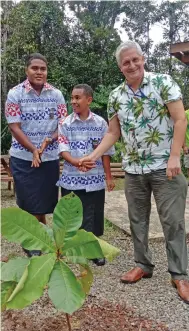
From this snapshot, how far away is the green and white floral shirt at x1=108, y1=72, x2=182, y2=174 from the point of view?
248 cm

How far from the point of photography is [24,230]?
53.5 inches

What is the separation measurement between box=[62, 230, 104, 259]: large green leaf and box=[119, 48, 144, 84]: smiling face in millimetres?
1357

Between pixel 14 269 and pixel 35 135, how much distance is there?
186 centimetres

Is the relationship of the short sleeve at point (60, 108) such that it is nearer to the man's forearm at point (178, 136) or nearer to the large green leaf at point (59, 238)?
the man's forearm at point (178, 136)

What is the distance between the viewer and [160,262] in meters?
3.31

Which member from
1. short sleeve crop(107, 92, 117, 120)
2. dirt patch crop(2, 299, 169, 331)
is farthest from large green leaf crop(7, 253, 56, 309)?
short sleeve crop(107, 92, 117, 120)

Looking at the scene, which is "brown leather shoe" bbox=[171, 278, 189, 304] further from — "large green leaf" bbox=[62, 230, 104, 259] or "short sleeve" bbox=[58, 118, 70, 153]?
"large green leaf" bbox=[62, 230, 104, 259]

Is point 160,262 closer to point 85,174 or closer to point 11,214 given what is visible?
point 85,174

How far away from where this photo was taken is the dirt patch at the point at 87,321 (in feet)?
6.93

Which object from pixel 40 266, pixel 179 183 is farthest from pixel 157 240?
pixel 40 266

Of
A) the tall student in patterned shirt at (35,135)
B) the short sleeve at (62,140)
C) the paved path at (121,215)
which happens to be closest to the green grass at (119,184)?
the paved path at (121,215)

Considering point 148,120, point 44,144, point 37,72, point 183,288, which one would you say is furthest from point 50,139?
point 183,288

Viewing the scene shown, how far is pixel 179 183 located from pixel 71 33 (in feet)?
43.8

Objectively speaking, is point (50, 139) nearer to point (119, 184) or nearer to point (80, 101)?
point (80, 101)
